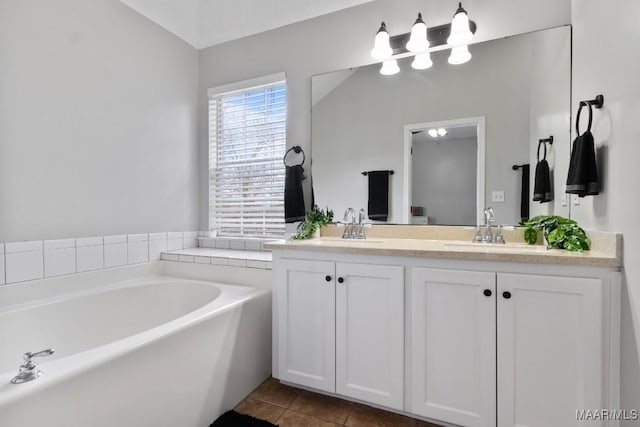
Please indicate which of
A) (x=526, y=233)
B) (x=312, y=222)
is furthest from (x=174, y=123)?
(x=526, y=233)

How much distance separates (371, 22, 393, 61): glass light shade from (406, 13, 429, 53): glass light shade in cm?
14

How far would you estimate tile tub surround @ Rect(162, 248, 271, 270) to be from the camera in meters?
2.16

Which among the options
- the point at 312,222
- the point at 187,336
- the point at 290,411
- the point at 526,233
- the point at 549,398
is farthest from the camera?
the point at 312,222

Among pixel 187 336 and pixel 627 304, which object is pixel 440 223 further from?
pixel 187 336

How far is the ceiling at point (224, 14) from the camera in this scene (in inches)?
94.5

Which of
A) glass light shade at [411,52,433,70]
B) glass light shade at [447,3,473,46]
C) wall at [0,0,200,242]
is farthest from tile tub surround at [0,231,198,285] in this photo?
glass light shade at [447,3,473,46]

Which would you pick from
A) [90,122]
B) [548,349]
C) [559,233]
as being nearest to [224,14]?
[90,122]

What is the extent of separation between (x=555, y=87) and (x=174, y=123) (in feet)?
8.87

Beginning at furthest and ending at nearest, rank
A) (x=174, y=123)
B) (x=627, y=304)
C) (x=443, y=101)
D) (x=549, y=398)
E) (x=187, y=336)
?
(x=174, y=123), (x=443, y=101), (x=187, y=336), (x=549, y=398), (x=627, y=304)

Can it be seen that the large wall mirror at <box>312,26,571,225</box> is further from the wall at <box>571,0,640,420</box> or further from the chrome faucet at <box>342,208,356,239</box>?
the wall at <box>571,0,640,420</box>

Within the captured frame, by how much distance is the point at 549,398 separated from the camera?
1.26m

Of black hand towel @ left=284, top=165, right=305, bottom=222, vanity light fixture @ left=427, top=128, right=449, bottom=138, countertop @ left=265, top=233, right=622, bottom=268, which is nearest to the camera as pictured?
countertop @ left=265, top=233, right=622, bottom=268

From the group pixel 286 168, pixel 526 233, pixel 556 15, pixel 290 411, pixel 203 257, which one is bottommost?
pixel 290 411

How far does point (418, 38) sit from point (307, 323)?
6.13ft
